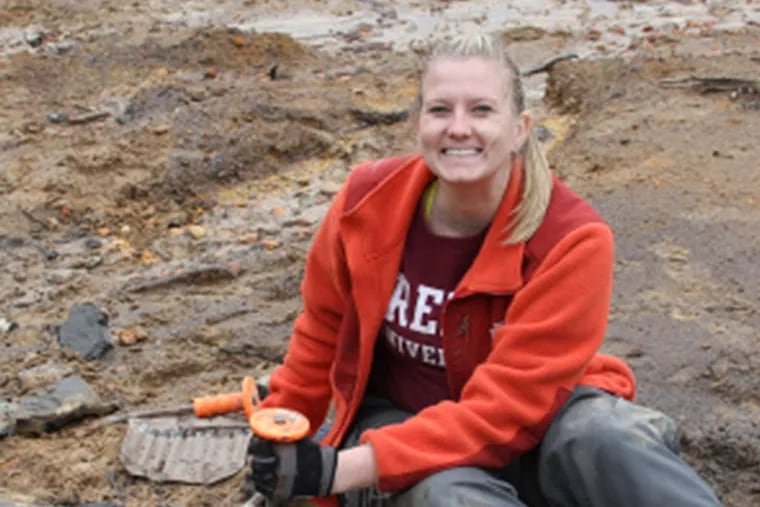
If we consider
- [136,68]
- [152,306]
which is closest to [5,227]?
[152,306]

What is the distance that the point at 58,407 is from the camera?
136 inches

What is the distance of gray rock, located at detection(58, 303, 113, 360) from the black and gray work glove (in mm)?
1817

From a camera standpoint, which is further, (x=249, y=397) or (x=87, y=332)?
(x=87, y=332)

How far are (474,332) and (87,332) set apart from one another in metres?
2.08

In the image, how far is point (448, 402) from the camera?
2.37m

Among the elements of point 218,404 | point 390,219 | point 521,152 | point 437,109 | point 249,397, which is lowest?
point 218,404

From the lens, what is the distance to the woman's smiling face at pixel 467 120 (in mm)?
2385

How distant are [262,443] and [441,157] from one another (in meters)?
0.74

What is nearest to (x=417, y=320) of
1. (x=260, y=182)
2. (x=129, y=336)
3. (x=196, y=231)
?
(x=129, y=336)

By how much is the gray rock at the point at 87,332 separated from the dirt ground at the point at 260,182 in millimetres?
59

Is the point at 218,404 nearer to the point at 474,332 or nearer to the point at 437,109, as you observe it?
the point at 474,332

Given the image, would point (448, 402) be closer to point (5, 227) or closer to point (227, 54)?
point (5, 227)

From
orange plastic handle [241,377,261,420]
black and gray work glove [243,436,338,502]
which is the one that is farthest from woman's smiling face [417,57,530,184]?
orange plastic handle [241,377,261,420]

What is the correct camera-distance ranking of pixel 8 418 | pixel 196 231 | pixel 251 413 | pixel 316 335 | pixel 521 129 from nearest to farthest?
1. pixel 521 129
2. pixel 316 335
3. pixel 251 413
4. pixel 8 418
5. pixel 196 231
